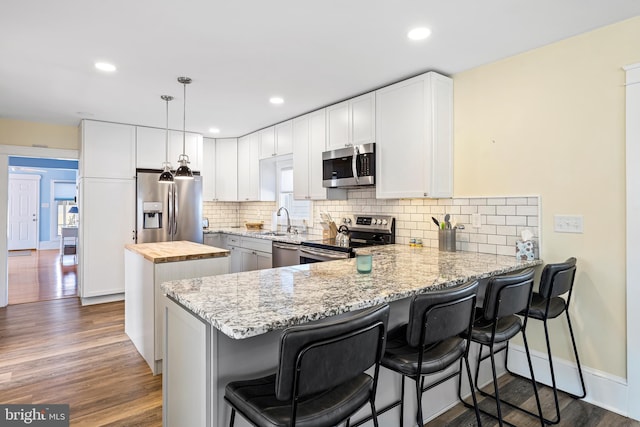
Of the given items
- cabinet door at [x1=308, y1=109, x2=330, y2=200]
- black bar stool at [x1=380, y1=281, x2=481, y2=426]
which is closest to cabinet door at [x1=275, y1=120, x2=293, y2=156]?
cabinet door at [x1=308, y1=109, x2=330, y2=200]

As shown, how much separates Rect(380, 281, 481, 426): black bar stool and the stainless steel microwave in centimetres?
207

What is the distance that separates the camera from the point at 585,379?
2.39m

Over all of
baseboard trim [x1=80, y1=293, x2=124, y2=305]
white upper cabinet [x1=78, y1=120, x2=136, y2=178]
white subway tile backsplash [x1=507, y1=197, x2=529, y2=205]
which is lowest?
baseboard trim [x1=80, y1=293, x2=124, y2=305]

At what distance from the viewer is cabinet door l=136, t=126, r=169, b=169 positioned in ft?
16.4

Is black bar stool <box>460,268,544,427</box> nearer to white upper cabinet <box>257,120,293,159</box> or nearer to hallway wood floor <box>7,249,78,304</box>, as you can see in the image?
white upper cabinet <box>257,120,293,159</box>

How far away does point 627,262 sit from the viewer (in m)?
2.22

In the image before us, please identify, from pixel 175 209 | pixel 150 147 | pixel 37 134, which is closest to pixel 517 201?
pixel 175 209

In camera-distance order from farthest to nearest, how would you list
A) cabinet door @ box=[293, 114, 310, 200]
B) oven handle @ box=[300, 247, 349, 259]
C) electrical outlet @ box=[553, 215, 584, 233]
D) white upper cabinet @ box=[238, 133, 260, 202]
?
white upper cabinet @ box=[238, 133, 260, 202], cabinet door @ box=[293, 114, 310, 200], oven handle @ box=[300, 247, 349, 259], electrical outlet @ box=[553, 215, 584, 233]

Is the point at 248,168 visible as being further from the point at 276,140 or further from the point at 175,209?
the point at 175,209

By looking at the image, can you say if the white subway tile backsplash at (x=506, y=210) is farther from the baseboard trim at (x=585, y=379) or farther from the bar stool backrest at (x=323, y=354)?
the bar stool backrest at (x=323, y=354)

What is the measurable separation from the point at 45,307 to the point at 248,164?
3260 mm

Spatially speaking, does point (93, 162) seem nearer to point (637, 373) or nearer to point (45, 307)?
point (45, 307)

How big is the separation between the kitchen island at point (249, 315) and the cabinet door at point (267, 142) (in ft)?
10.4

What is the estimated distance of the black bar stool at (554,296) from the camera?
6.82ft
